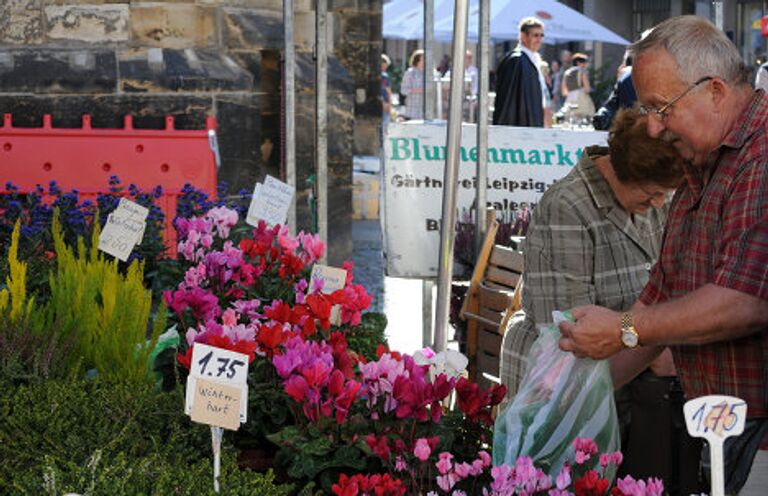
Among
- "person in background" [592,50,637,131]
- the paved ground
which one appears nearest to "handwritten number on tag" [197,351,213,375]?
the paved ground

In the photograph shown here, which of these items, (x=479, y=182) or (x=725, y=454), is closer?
(x=725, y=454)

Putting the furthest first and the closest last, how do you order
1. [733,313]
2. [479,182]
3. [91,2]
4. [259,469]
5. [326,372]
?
[91,2] < [479,182] < [259,469] < [326,372] < [733,313]

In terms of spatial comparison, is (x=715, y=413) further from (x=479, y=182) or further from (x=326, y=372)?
(x=479, y=182)

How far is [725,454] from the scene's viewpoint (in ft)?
9.32

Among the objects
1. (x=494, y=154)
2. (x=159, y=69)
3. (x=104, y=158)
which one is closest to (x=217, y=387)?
(x=494, y=154)

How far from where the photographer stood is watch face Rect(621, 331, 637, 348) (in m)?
2.96

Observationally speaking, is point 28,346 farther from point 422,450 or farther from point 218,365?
point 422,450

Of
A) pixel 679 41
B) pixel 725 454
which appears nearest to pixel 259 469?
pixel 725 454

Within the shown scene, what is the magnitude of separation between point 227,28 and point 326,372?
601 centimetres

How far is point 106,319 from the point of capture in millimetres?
3686

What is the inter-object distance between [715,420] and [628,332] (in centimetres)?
79

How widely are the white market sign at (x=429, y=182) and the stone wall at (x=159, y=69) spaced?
228 cm

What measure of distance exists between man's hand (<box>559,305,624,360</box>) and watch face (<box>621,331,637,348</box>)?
0.03 ft

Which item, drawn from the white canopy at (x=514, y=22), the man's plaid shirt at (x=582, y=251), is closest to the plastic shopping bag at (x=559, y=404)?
the man's plaid shirt at (x=582, y=251)
